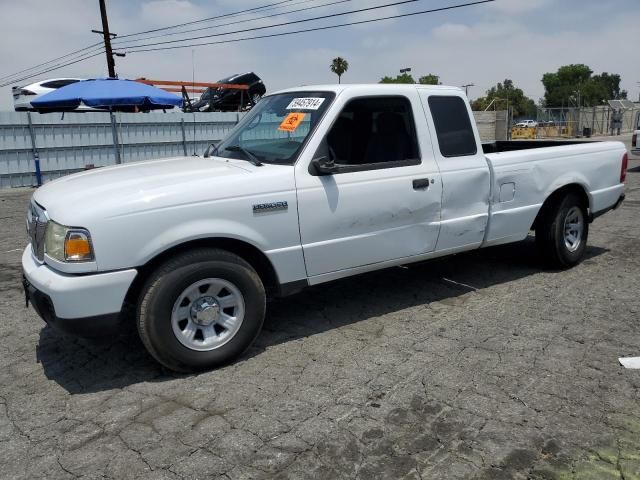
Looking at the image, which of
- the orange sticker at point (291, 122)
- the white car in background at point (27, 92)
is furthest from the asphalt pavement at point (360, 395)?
the white car in background at point (27, 92)

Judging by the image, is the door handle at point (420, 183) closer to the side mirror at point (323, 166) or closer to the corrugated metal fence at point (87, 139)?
the side mirror at point (323, 166)

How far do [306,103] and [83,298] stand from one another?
223cm

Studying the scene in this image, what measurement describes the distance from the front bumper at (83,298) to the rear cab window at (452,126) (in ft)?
9.14

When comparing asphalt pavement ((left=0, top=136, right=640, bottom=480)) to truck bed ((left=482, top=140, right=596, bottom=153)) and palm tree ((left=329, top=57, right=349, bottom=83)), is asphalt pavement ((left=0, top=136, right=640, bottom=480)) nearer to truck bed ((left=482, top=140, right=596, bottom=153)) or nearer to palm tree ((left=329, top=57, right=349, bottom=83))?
truck bed ((left=482, top=140, right=596, bottom=153))

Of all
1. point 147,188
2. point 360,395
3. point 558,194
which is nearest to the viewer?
point 360,395

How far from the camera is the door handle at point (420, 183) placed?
446cm

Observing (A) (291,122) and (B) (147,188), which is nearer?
(B) (147,188)

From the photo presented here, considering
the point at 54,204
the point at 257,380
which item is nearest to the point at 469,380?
the point at 257,380

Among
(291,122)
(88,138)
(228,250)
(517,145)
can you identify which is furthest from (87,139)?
(228,250)

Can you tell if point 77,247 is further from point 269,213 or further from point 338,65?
point 338,65

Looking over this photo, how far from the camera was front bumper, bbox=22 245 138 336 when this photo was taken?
3279 millimetres

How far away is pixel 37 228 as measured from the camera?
Result: 3695 mm

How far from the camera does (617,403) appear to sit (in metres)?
3.24

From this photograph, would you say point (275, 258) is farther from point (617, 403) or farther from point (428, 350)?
point (617, 403)
